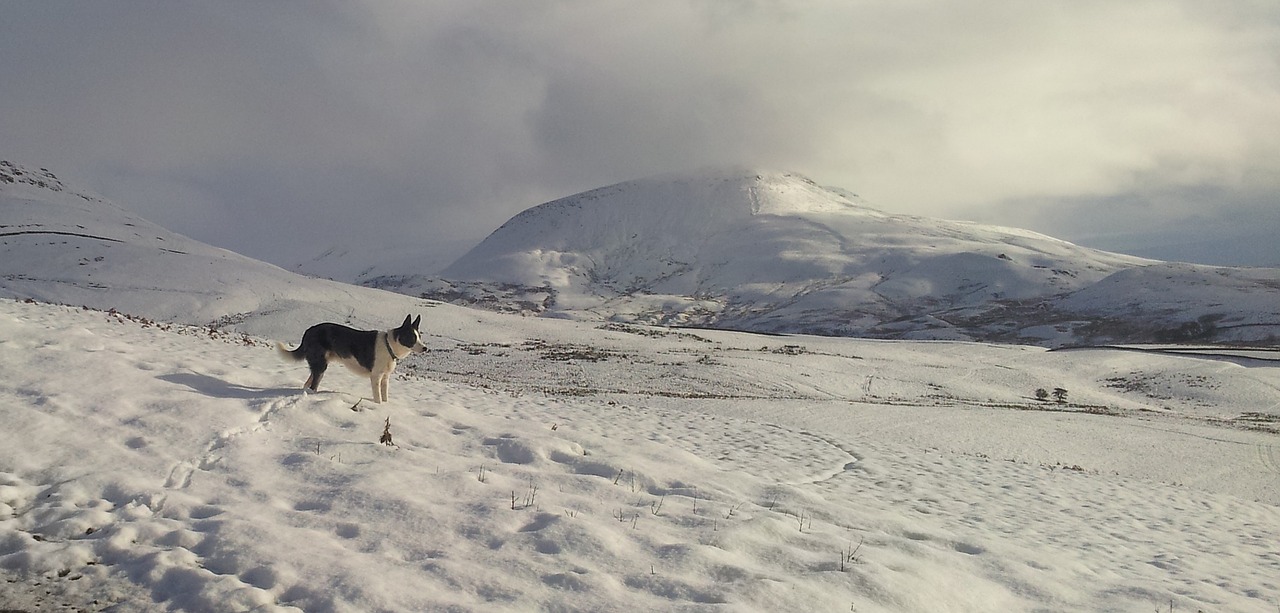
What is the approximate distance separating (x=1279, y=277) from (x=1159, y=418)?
163 metres

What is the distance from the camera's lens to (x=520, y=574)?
5.88 metres

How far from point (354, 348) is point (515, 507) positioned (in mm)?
5909

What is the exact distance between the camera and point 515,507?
25.0 ft

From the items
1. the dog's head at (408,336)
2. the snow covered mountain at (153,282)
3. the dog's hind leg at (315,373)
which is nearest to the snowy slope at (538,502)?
the dog's hind leg at (315,373)

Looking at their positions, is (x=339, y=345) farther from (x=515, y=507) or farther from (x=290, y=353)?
(x=515, y=507)

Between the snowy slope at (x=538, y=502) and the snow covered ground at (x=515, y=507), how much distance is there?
0.13 ft

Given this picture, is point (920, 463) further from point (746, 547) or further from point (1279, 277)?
point (1279, 277)

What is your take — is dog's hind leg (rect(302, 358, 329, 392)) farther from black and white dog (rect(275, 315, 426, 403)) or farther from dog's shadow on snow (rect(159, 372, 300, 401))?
dog's shadow on snow (rect(159, 372, 300, 401))

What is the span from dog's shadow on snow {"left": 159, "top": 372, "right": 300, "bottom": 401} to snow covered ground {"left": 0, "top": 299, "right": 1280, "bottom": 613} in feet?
0.40

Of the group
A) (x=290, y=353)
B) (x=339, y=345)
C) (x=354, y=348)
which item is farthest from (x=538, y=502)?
(x=290, y=353)

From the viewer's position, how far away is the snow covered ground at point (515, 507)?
561 cm

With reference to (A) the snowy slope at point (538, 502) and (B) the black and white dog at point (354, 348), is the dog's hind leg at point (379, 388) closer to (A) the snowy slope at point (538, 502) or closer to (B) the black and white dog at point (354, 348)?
(B) the black and white dog at point (354, 348)

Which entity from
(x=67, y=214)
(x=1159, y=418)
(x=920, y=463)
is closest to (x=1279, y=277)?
(x=1159, y=418)

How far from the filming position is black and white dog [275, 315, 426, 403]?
38.7 feet
